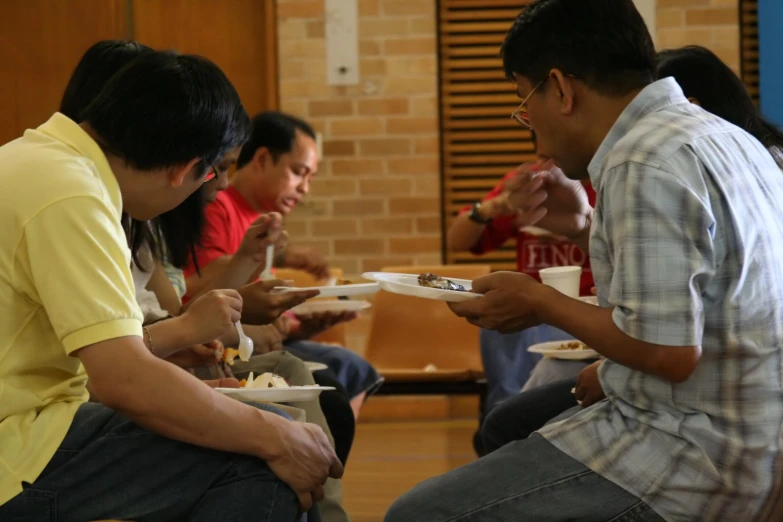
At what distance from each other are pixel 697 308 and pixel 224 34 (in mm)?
4632

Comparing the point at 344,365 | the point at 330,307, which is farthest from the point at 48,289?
the point at 344,365

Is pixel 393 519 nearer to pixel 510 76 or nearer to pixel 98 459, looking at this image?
pixel 98 459

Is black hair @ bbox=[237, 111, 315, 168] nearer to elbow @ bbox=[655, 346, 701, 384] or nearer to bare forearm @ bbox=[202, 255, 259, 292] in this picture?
bare forearm @ bbox=[202, 255, 259, 292]

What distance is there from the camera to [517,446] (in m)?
1.78

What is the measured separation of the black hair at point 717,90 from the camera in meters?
2.61

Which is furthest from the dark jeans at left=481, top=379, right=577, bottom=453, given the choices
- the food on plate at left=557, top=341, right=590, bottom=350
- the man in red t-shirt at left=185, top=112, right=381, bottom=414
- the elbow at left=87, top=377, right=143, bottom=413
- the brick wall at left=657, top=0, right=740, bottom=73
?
the brick wall at left=657, top=0, right=740, bottom=73

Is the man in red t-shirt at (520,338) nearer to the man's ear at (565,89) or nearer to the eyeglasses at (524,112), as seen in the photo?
the eyeglasses at (524,112)

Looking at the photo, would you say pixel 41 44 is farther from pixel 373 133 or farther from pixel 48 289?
pixel 48 289

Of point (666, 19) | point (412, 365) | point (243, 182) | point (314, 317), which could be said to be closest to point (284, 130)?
point (243, 182)

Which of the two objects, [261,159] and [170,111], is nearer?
[170,111]

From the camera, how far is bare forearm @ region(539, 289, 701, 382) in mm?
1541

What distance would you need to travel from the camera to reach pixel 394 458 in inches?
184

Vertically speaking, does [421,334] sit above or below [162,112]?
below

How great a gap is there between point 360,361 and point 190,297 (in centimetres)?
74
